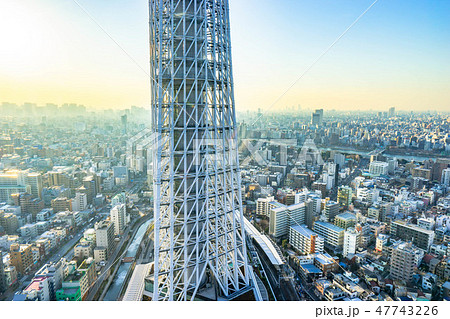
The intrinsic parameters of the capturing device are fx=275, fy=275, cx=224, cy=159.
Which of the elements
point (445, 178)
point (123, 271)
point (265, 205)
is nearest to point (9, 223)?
point (123, 271)

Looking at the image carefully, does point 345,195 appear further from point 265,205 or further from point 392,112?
point 392,112

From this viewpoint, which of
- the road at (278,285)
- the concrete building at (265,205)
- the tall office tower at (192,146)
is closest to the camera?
the tall office tower at (192,146)

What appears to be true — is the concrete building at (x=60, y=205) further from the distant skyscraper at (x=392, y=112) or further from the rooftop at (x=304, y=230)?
the distant skyscraper at (x=392, y=112)

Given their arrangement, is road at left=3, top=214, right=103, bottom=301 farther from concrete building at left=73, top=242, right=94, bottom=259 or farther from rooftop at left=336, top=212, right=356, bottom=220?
rooftop at left=336, top=212, right=356, bottom=220

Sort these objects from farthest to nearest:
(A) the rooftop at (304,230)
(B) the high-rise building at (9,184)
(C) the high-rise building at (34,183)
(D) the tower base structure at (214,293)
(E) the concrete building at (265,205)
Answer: (E) the concrete building at (265,205), (A) the rooftop at (304,230), (C) the high-rise building at (34,183), (B) the high-rise building at (9,184), (D) the tower base structure at (214,293)

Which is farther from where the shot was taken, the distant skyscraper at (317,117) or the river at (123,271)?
the distant skyscraper at (317,117)

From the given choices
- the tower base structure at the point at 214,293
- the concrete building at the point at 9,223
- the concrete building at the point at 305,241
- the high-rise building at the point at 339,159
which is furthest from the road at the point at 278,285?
the high-rise building at the point at 339,159
